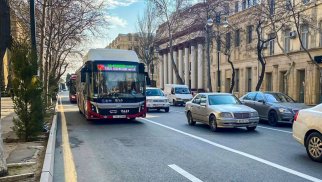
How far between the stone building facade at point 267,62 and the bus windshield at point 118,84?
15288 mm

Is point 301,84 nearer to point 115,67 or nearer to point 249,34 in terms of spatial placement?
point 249,34

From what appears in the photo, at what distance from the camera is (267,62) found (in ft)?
115

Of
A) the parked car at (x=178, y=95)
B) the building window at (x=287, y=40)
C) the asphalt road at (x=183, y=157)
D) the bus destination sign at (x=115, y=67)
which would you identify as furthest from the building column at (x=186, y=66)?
the asphalt road at (x=183, y=157)

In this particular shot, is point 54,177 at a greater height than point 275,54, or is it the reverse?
point 275,54

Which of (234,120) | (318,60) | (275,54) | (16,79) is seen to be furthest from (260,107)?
(275,54)

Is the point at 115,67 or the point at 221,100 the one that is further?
the point at 115,67

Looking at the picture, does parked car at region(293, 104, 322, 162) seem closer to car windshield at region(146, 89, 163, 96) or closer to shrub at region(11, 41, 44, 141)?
shrub at region(11, 41, 44, 141)

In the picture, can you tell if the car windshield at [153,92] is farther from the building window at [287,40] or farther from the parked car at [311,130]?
the parked car at [311,130]

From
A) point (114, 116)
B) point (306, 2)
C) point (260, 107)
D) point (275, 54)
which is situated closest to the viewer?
point (114, 116)

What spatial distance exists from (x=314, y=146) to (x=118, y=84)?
944cm

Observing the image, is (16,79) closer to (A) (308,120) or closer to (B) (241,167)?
(B) (241,167)

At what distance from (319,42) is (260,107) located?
563 inches

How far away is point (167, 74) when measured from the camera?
73.1 metres

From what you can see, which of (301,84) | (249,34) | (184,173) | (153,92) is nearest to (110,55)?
(153,92)
